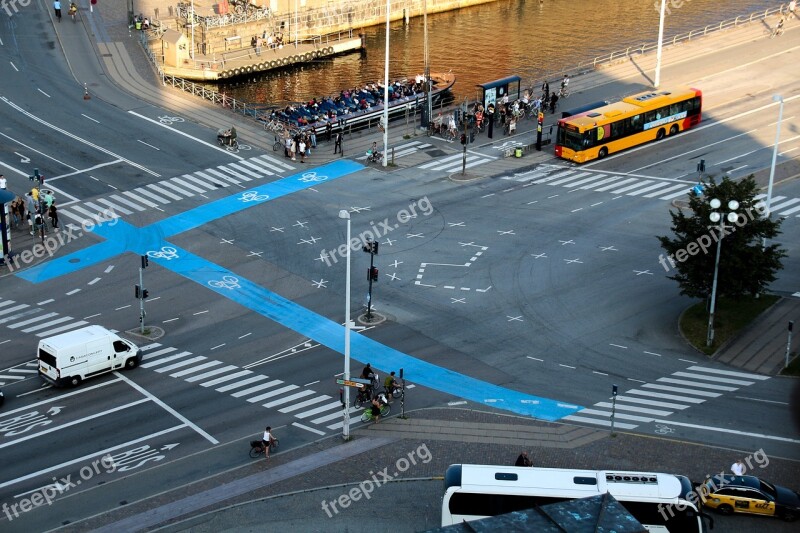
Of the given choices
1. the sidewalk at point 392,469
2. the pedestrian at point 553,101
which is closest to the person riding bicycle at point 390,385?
the sidewalk at point 392,469

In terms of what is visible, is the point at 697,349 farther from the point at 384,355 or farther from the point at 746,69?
the point at 746,69

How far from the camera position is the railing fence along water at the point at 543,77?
291 feet

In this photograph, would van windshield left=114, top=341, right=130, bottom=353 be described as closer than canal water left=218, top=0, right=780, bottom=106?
Yes

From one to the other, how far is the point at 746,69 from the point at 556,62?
59.4 ft

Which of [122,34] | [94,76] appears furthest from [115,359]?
[122,34]

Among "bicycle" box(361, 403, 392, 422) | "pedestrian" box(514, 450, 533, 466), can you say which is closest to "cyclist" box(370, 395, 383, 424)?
"bicycle" box(361, 403, 392, 422)

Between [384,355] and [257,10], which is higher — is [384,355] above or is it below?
below

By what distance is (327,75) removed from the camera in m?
105

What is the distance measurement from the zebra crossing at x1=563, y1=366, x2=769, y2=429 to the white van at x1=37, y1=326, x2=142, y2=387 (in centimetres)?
1940

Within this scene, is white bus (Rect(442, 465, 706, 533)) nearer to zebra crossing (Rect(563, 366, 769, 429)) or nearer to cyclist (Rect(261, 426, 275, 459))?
cyclist (Rect(261, 426, 275, 459))

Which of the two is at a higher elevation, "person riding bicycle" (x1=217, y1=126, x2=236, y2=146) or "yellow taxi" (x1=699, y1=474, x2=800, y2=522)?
"person riding bicycle" (x1=217, y1=126, x2=236, y2=146)

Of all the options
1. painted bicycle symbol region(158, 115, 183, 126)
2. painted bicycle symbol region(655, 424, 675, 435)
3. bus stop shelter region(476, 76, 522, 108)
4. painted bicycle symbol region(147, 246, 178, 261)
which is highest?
bus stop shelter region(476, 76, 522, 108)

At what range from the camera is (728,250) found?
55.8m

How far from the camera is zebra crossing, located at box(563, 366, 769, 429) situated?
49.4 metres
